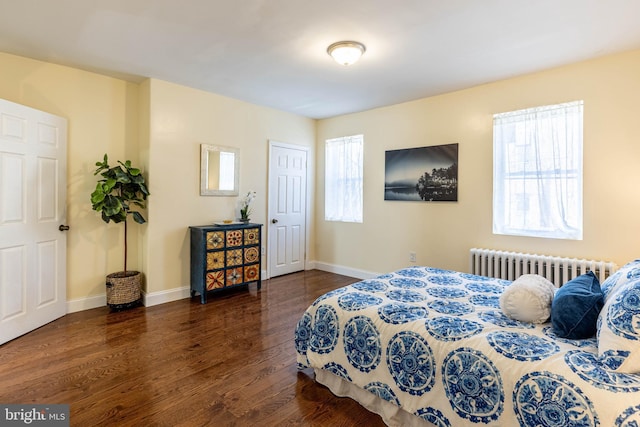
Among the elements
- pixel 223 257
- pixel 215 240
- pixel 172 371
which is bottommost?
pixel 172 371

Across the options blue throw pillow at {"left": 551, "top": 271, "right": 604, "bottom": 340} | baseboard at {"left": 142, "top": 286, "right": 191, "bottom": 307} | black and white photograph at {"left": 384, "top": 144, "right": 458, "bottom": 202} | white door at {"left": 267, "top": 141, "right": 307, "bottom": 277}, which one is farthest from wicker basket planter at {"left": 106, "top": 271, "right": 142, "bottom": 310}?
blue throw pillow at {"left": 551, "top": 271, "right": 604, "bottom": 340}

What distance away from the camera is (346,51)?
271 cm

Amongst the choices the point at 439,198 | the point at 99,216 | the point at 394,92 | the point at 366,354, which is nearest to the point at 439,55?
the point at 394,92

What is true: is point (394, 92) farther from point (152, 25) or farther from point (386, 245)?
point (152, 25)

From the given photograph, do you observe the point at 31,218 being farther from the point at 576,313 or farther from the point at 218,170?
the point at 576,313

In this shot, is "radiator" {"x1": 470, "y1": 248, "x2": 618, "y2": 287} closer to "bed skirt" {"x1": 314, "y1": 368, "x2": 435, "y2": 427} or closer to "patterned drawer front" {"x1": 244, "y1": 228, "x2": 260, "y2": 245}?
"bed skirt" {"x1": 314, "y1": 368, "x2": 435, "y2": 427}

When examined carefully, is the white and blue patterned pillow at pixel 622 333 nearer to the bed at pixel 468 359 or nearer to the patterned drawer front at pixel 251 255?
the bed at pixel 468 359

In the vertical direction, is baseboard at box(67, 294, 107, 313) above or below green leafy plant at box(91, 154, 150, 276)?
below

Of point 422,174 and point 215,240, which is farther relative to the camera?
point 422,174

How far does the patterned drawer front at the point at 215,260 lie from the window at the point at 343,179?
2.04 m

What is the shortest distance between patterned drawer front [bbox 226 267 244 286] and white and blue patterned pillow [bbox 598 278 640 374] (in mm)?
3479

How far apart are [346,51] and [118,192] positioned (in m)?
2.91

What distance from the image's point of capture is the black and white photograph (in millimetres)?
3930

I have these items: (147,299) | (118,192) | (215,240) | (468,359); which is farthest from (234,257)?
(468,359)
